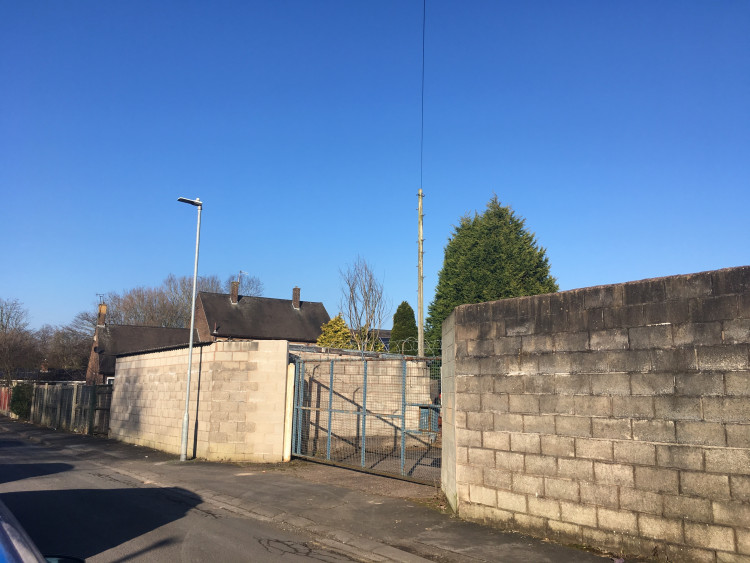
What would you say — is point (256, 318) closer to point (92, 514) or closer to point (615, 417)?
point (92, 514)

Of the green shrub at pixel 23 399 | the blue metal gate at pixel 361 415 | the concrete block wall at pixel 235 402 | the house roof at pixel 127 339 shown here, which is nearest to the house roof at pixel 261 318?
the house roof at pixel 127 339

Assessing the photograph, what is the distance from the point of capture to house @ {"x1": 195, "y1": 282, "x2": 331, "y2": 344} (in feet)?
146

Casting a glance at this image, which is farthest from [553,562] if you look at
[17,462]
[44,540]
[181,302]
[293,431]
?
[181,302]

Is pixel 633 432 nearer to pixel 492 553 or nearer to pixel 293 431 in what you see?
pixel 492 553

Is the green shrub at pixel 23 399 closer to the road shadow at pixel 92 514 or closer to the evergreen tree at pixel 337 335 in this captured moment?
the evergreen tree at pixel 337 335

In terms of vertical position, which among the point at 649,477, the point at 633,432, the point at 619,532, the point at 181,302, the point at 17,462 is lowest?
the point at 17,462

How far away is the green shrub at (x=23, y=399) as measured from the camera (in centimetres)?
3206

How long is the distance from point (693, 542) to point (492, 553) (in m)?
2.16

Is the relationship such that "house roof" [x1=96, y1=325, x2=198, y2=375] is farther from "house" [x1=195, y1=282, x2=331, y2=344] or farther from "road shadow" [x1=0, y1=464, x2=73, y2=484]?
"road shadow" [x1=0, y1=464, x2=73, y2=484]

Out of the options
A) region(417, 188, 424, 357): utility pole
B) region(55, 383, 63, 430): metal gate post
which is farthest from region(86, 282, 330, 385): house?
region(417, 188, 424, 357): utility pole

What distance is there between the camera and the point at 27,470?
13156 millimetres

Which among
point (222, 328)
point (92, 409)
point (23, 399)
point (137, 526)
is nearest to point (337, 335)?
point (222, 328)

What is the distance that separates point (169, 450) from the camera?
54.1 feet

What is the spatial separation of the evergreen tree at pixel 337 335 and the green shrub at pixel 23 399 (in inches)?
698
